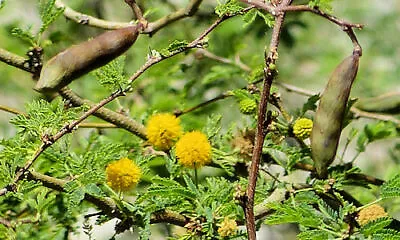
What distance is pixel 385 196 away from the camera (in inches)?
41.3

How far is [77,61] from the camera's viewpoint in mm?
951

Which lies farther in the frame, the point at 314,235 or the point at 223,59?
the point at 223,59

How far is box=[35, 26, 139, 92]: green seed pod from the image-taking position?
95 cm

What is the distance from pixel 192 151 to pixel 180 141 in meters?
0.03

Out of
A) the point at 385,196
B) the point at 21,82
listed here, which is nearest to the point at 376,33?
the point at 21,82

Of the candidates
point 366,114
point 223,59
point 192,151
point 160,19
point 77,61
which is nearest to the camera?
point 77,61

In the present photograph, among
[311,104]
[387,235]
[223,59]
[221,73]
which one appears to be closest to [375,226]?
[387,235]

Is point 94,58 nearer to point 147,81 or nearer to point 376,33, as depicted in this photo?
point 147,81

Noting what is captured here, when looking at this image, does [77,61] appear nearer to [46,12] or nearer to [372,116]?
[46,12]

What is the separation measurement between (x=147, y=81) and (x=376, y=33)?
5.12 feet

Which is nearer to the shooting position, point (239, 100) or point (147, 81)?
point (239, 100)

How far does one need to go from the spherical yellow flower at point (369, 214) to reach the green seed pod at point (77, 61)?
44 cm

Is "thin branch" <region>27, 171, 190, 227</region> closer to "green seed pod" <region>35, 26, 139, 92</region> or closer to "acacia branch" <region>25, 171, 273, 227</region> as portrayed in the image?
"acacia branch" <region>25, 171, 273, 227</region>

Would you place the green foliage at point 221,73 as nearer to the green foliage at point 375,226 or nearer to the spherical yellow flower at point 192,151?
the spherical yellow flower at point 192,151
